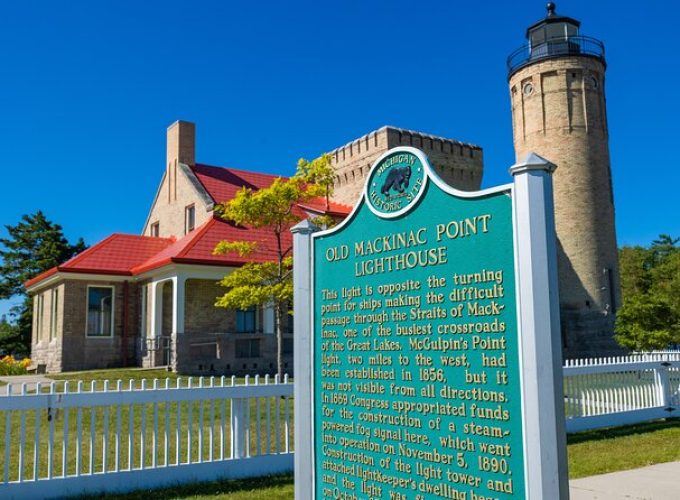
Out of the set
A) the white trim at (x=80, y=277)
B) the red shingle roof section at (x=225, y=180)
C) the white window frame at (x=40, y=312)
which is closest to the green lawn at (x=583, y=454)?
the white trim at (x=80, y=277)

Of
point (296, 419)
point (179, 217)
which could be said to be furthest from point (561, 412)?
point (179, 217)

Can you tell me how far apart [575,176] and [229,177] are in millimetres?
16574

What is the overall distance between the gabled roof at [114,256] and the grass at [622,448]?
1856 centimetres

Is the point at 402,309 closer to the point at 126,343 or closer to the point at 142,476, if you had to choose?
the point at 142,476

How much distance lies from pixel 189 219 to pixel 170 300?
14.3 ft

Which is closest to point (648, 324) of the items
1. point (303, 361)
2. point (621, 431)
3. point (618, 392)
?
point (618, 392)

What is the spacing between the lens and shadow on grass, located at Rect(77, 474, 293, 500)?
23.4 ft

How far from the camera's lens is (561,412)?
124 inches

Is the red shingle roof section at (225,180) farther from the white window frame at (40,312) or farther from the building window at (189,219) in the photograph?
the white window frame at (40,312)

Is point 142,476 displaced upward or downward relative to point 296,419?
downward

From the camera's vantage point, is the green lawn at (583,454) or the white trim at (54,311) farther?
the white trim at (54,311)

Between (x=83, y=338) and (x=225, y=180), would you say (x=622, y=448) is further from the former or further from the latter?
(x=225, y=180)

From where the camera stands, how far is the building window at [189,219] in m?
27.2

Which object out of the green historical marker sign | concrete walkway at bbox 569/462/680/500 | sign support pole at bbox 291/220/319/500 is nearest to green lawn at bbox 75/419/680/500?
concrete walkway at bbox 569/462/680/500
